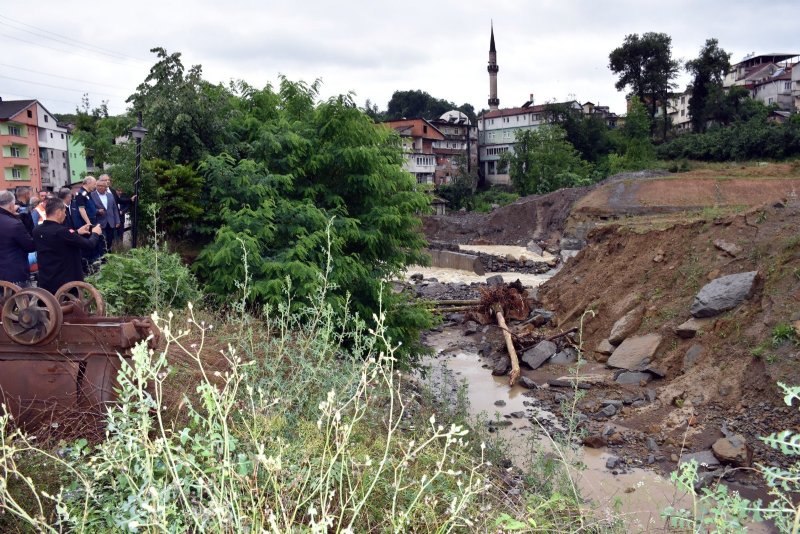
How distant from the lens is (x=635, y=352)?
14344mm

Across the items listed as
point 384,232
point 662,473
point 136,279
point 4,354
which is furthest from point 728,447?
point 4,354

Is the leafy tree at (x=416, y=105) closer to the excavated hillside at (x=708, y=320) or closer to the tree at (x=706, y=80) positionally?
the tree at (x=706, y=80)

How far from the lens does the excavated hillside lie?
1098 cm

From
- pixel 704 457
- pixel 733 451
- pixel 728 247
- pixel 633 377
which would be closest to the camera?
pixel 733 451

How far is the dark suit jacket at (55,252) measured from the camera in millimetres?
7386

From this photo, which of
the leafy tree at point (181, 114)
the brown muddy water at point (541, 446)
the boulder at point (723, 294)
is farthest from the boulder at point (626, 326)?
the leafy tree at point (181, 114)

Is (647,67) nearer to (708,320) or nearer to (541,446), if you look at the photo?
(708,320)

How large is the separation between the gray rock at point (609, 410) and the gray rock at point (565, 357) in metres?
3.18

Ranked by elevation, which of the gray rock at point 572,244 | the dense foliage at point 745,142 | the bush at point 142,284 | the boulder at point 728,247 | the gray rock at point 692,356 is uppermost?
the dense foliage at point 745,142

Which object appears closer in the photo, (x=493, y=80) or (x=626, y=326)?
(x=626, y=326)

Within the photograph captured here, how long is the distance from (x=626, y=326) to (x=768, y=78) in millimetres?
70570

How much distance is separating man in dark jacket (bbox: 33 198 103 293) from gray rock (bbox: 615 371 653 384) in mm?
10573

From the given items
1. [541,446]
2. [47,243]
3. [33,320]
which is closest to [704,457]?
[541,446]

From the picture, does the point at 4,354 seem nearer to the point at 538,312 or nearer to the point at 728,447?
the point at 728,447
